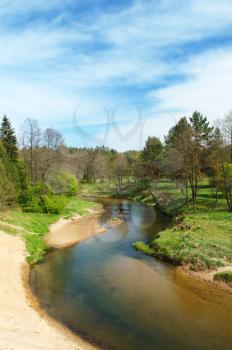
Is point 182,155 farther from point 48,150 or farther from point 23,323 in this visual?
point 23,323

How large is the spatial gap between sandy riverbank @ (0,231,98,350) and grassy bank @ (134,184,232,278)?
45.0 feet

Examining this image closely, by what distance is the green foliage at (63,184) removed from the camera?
229 feet

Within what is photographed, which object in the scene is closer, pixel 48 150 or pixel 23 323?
pixel 23 323

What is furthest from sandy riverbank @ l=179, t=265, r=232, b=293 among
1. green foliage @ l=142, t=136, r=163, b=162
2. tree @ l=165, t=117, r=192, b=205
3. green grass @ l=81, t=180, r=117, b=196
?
green grass @ l=81, t=180, r=117, b=196

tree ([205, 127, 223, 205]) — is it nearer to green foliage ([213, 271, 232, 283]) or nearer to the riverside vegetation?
the riverside vegetation

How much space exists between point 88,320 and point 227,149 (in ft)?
126

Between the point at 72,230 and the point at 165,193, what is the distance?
35176 millimetres

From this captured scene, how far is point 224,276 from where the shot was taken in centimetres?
2473

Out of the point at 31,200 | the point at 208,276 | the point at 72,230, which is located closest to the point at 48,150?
the point at 31,200

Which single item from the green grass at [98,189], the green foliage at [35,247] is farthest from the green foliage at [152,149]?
the green foliage at [35,247]

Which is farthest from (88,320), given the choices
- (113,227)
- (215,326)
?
(113,227)

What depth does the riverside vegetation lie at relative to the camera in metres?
31.7

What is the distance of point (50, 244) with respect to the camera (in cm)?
3628

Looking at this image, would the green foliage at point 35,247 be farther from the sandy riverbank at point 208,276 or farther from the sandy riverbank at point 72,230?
the sandy riverbank at point 208,276
